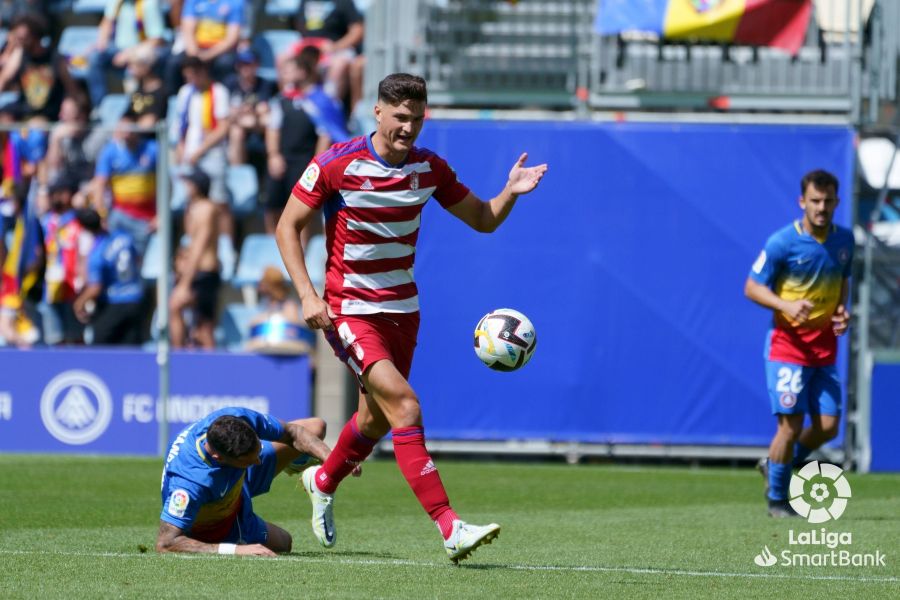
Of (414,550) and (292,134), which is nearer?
(414,550)

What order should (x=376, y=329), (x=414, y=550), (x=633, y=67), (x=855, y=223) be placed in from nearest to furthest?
1. (x=376, y=329)
2. (x=414, y=550)
3. (x=855, y=223)
4. (x=633, y=67)

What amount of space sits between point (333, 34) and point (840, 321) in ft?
28.2

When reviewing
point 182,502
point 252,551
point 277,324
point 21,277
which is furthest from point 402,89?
point 21,277

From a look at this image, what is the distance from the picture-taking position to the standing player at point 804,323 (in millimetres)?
10227

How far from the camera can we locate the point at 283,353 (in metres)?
15.1

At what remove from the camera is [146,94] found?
17.7 meters

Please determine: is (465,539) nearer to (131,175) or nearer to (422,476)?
(422,476)

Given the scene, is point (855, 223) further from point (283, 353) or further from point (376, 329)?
point (376, 329)

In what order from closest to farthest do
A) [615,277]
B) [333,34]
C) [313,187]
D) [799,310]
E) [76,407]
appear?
1. [313,187]
2. [799,310]
3. [615,277]
4. [76,407]
5. [333,34]

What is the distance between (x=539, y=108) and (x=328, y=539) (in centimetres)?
861

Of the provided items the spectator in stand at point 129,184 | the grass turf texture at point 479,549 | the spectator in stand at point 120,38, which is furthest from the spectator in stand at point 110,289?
the spectator in stand at point 120,38

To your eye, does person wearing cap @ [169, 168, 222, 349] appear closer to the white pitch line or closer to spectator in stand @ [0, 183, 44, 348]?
spectator in stand @ [0, 183, 44, 348]

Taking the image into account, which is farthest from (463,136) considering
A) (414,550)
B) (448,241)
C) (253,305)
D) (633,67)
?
(414,550)

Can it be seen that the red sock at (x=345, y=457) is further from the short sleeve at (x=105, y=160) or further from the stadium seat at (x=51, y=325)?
the short sleeve at (x=105, y=160)
